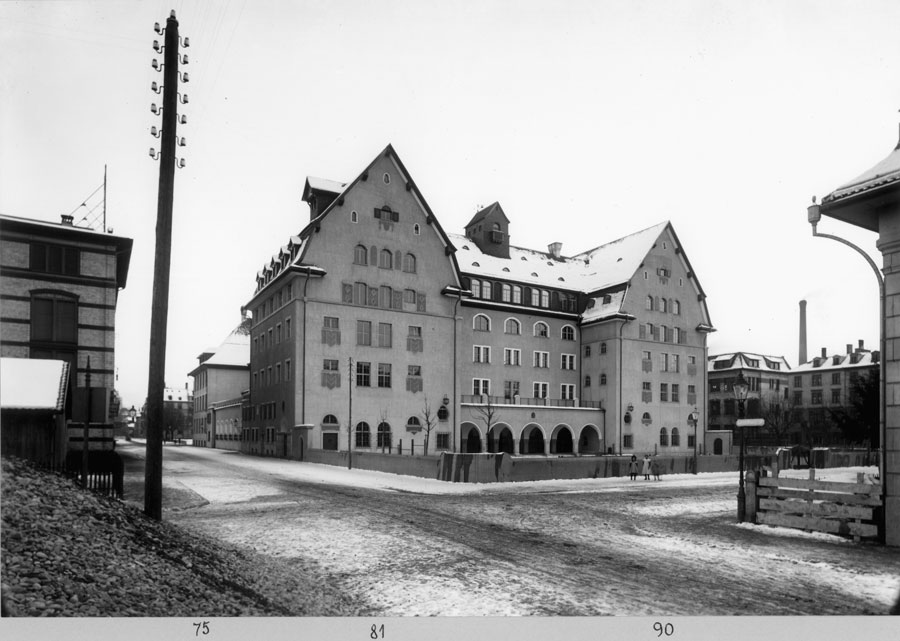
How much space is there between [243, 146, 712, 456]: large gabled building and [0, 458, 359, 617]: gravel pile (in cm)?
2324

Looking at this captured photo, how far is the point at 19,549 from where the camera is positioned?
823cm

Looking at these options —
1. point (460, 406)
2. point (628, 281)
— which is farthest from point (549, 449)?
point (628, 281)

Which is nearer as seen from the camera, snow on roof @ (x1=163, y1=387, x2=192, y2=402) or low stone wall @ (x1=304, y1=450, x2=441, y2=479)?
low stone wall @ (x1=304, y1=450, x2=441, y2=479)

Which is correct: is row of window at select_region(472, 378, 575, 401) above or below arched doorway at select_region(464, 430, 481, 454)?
above

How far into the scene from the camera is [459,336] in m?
Result: 44.1

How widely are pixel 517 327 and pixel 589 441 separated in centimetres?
1007

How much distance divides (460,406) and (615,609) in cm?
3698

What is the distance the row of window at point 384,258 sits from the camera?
4050cm

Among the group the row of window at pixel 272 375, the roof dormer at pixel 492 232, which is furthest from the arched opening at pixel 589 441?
the row of window at pixel 272 375

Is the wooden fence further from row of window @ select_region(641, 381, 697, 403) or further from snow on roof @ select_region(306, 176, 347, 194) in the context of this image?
row of window @ select_region(641, 381, 697, 403)

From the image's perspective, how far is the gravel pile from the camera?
7680 millimetres
